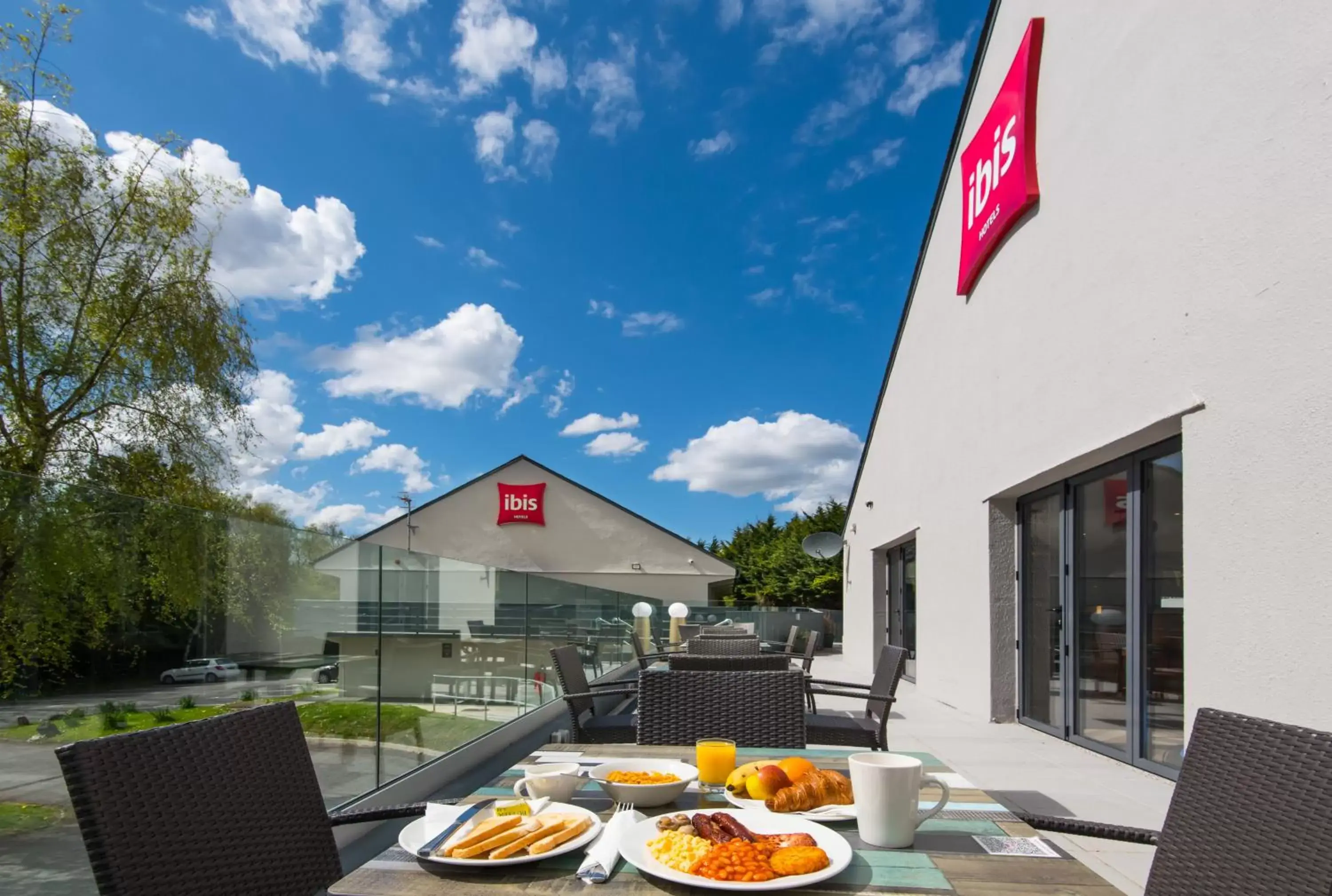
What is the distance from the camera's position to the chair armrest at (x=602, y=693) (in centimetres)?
361

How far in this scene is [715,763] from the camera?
1808mm

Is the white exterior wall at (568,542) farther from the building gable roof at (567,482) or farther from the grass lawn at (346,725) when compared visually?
the grass lawn at (346,725)

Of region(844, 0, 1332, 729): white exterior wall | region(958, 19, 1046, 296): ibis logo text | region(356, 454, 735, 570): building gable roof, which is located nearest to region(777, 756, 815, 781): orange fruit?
region(844, 0, 1332, 729): white exterior wall

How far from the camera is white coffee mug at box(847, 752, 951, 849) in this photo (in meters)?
1.38

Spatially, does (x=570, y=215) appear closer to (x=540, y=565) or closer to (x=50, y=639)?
(x=540, y=565)

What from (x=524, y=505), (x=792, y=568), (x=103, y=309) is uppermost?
(x=103, y=309)

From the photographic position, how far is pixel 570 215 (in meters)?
20.0

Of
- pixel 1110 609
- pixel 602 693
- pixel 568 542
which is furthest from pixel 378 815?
pixel 568 542

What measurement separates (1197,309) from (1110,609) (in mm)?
2119

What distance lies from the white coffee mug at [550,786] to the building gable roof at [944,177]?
24.8ft

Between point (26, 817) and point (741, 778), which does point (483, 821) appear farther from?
point (26, 817)

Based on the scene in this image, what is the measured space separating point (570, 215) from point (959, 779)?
19308 millimetres

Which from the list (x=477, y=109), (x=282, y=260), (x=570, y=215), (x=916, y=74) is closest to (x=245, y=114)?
(x=477, y=109)

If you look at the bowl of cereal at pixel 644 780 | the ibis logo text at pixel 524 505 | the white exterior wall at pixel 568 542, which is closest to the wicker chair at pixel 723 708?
the bowl of cereal at pixel 644 780
